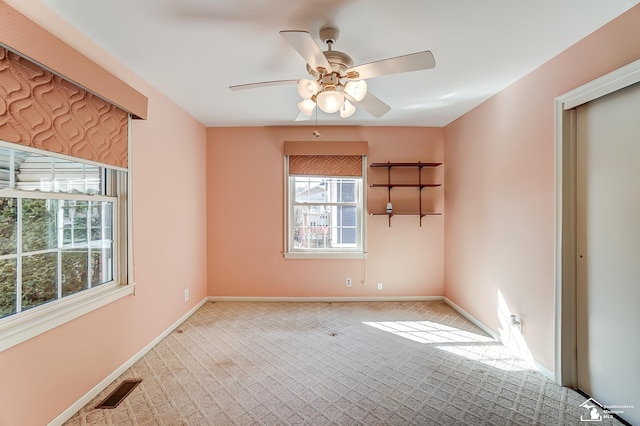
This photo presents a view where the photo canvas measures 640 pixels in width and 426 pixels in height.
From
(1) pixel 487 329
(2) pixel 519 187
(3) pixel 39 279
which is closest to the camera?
(3) pixel 39 279

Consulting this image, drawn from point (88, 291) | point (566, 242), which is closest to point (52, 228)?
point (88, 291)

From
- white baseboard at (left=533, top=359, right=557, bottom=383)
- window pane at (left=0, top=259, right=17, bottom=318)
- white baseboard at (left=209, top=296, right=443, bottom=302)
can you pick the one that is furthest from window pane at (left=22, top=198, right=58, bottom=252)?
white baseboard at (left=533, top=359, right=557, bottom=383)

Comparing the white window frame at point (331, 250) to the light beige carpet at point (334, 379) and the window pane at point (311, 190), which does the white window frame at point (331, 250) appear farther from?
the light beige carpet at point (334, 379)

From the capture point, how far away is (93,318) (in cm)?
193

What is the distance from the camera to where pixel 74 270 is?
191 centimetres

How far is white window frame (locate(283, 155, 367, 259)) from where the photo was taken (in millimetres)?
3854

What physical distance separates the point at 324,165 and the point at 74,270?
9.34ft

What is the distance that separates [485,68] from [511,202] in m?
1.23

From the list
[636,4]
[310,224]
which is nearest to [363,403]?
[310,224]

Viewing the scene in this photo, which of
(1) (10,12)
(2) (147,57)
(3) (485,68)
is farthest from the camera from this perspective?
(3) (485,68)

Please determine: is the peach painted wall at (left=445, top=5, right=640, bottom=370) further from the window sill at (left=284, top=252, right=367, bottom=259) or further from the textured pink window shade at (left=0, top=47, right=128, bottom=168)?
the textured pink window shade at (left=0, top=47, right=128, bottom=168)

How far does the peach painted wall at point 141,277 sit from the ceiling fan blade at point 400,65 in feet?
6.28

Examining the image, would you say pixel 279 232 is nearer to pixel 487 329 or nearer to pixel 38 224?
pixel 38 224

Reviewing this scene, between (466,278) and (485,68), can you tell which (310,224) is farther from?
(485,68)
